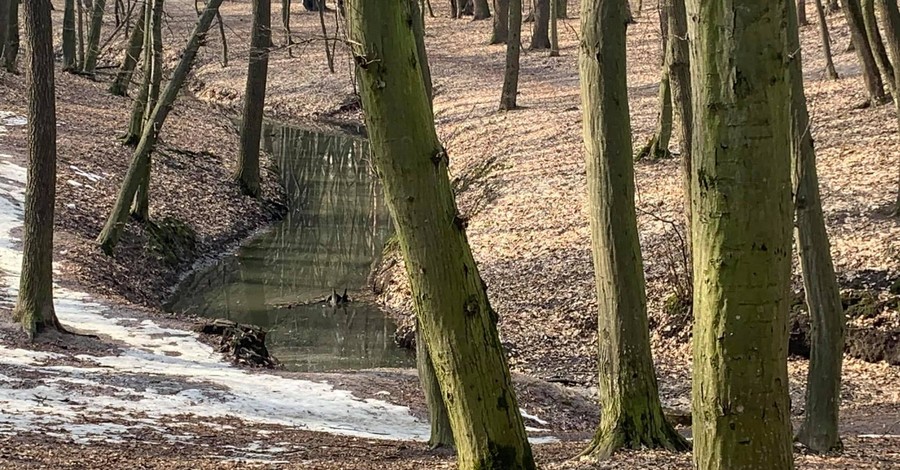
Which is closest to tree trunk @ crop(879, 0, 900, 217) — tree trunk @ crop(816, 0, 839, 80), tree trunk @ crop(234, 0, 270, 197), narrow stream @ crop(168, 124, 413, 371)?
tree trunk @ crop(816, 0, 839, 80)

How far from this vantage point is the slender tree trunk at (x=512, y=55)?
74.5 ft

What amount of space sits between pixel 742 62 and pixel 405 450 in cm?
484

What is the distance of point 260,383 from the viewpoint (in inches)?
405

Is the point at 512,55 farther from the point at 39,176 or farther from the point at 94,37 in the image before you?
the point at 39,176

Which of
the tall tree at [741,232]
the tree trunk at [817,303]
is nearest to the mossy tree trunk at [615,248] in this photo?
the tree trunk at [817,303]

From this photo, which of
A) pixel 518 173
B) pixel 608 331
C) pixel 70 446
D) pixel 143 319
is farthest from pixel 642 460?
pixel 518 173

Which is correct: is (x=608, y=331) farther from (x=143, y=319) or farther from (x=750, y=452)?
(x=143, y=319)

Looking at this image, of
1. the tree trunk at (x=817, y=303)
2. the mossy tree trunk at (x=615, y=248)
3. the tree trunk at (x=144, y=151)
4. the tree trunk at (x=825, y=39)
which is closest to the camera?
the mossy tree trunk at (x=615, y=248)

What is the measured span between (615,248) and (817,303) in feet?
5.02

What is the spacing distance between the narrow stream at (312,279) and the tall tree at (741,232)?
31.4 feet

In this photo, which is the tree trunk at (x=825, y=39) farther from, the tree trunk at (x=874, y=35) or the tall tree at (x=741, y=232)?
the tall tree at (x=741, y=232)

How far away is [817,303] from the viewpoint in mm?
6801

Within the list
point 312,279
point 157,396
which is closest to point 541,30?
point 312,279

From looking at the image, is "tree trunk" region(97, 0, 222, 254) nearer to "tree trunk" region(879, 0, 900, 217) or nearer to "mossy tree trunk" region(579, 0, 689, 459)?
"tree trunk" region(879, 0, 900, 217)
